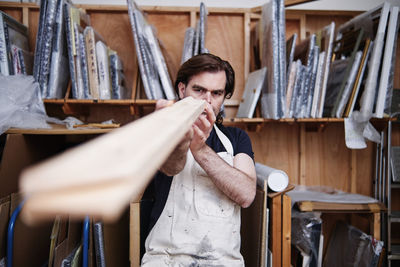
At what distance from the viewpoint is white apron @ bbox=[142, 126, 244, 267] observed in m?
0.98

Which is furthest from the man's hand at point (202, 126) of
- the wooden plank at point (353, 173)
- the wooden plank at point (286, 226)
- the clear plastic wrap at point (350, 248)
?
the wooden plank at point (353, 173)

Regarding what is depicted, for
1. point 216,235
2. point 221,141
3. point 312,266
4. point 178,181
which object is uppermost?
point 221,141

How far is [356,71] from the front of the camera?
1633 mm

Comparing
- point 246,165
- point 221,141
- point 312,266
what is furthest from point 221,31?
point 312,266

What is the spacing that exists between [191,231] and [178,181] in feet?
0.67

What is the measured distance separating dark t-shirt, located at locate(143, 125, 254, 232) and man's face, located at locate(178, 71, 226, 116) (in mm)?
137

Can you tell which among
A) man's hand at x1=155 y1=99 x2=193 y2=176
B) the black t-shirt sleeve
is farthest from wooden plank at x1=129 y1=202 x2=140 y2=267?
the black t-shirt sleeve

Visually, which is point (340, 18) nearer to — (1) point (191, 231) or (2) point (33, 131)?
(1) point (191, 231)

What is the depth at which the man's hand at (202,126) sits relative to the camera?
29.9 inches

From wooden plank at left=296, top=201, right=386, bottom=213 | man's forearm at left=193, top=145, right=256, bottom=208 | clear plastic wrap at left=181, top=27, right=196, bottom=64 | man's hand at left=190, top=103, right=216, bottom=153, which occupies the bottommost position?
wooden plank at left=296, top=201, right=386, bottom=213

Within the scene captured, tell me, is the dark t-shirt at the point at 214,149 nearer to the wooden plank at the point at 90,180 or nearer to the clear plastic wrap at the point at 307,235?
the clear plastic wrap at the point at 307,235

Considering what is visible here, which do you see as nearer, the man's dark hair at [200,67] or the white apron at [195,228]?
the white apron at [195,228]

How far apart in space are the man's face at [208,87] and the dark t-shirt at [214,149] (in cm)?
14

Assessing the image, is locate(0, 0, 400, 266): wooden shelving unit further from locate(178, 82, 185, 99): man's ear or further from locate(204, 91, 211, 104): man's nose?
locate(204, 91, 211, 104): man's nose
